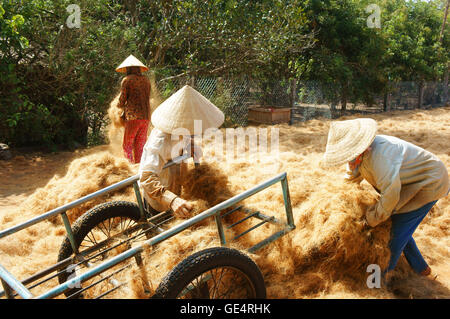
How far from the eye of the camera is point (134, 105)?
4.77 metres

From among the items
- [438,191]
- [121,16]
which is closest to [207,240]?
[438,191]

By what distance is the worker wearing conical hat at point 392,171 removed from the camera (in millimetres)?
2230

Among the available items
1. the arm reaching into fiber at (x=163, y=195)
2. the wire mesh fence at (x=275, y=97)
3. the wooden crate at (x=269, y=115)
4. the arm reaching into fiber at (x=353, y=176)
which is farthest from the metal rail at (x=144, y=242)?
the wooden crate at (x=269, y=115)

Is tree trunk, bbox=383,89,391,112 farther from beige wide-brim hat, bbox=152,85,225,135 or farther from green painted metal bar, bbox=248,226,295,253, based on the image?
green painted metal bar, bbox=248,226,295,253

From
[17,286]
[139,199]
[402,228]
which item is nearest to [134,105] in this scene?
[139,199]

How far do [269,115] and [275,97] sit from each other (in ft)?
4.85

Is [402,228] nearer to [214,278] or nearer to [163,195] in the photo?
[214,278]

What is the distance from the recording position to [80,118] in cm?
754

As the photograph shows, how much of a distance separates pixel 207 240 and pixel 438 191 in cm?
172

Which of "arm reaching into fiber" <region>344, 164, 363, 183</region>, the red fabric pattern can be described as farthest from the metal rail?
the red fabric pattern

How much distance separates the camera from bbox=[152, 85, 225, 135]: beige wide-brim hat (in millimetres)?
2391

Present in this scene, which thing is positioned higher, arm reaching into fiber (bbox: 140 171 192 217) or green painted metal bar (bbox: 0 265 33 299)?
arm reaching into fiber (bbox: 140 171 192 217)

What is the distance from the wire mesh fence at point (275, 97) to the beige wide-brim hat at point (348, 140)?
5681mm

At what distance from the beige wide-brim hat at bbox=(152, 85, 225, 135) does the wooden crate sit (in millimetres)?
6799
